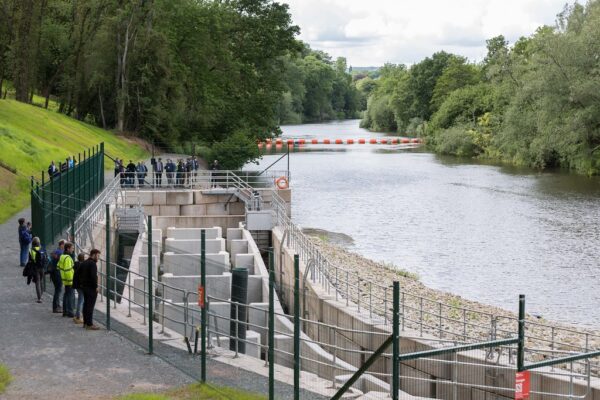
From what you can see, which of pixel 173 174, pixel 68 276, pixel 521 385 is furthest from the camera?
pixel 173 174

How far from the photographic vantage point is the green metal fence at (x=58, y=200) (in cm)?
2388

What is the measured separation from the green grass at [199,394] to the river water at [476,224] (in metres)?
16.7

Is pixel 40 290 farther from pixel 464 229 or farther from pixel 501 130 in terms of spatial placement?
pixel 501 130

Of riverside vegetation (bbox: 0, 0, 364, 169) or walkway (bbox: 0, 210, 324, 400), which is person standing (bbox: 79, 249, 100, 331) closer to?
walkway (bbox: 0, 210, 324, 400)

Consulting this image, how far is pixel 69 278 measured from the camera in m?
18.4

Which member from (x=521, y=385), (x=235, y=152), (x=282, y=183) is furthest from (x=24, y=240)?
(x=235, y=152)

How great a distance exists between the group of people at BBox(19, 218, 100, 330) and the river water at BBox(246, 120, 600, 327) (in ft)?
52.9

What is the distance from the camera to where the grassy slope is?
120 ft

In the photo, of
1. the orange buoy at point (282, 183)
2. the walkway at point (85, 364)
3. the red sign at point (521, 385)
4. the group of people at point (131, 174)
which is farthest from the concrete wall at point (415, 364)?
the group of people at point (131, 174)

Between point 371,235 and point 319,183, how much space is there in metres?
23.2

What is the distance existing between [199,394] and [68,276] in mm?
5180

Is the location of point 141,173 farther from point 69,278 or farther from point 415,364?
point 415,364

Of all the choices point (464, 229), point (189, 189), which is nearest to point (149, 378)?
point (189, 189)

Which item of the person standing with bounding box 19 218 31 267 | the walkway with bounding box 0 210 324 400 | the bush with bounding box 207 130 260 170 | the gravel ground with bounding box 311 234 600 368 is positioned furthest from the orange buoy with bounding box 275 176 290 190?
the walkway with bounding box 0 210 324 400
